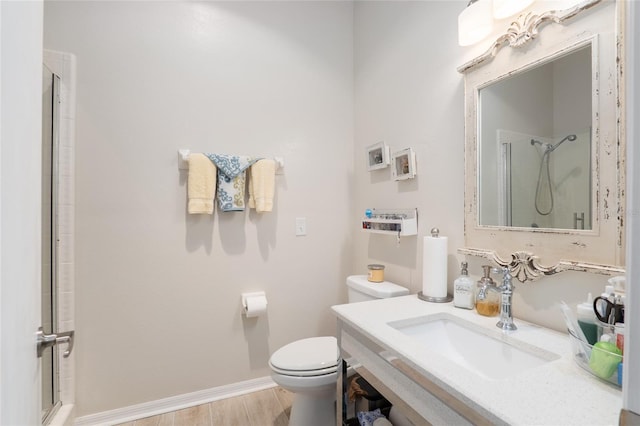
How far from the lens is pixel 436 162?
1.43m

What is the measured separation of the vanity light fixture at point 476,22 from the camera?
44.3 inches

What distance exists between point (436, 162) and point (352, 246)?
0.97 metres

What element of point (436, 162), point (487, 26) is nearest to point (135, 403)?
point (436, 162)

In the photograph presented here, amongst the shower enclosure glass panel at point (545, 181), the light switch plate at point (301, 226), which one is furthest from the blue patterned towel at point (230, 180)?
the shower enclosure glass panel at point (545, 181)

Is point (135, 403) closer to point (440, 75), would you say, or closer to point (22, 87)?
point (22, 87)

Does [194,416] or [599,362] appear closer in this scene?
[599,362]

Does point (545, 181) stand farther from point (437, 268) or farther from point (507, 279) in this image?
point (437, 268)

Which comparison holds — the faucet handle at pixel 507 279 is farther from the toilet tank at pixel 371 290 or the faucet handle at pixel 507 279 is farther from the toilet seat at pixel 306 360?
the toilet seat at pixel 306 360

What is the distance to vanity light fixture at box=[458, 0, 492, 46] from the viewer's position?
1.12m

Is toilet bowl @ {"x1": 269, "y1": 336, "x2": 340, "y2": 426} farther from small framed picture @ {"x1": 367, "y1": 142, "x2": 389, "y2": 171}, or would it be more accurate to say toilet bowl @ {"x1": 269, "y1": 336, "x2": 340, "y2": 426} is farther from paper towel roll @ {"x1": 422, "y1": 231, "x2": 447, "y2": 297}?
small framed picture @ {"x1": 367, "y1": 142, "x2": 389, "y2": 171}

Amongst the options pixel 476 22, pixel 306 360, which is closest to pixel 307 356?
pixel 306 360

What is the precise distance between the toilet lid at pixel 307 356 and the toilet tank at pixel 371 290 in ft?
0.95

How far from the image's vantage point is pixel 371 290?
1.56 m

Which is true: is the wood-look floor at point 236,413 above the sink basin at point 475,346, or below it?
below
